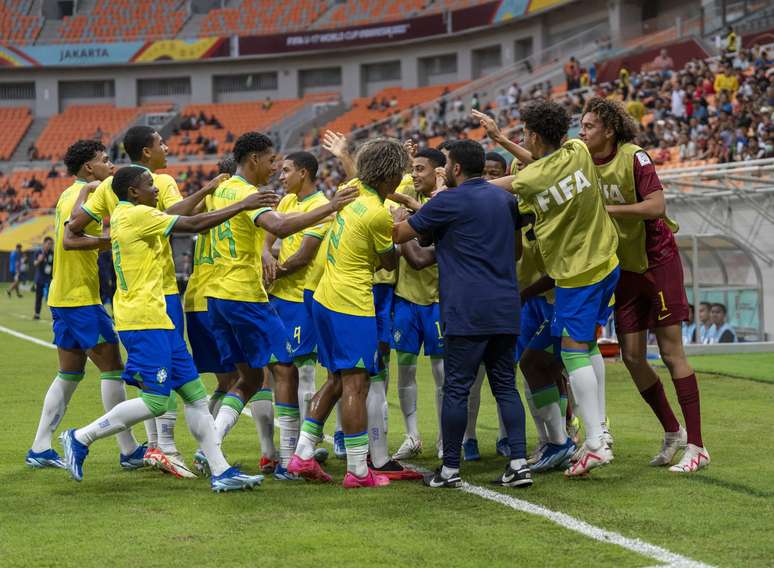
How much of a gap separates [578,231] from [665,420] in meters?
1.48

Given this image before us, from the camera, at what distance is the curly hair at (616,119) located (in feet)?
22.1

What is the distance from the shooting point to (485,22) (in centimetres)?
4988

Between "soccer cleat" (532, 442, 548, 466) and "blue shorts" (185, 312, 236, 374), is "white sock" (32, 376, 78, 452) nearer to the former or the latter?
"blue shorts" (185, 312, 236, 374)

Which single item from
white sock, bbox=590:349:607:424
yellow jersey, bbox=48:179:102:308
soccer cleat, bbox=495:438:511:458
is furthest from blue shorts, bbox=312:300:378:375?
yellow jersey, bbox=48:179:102:308

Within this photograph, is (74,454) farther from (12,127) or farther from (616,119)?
(12,127)

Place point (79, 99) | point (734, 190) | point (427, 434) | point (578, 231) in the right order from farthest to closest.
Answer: point (79, 99)
point (734, 190)
point (427, 434)
point (578, 231)

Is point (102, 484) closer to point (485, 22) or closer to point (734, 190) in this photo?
point (734, 190)

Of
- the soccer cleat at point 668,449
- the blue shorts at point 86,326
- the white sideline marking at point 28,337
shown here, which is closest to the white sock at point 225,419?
the blue shorts at point 86,326

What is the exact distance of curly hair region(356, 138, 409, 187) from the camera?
6.40 m

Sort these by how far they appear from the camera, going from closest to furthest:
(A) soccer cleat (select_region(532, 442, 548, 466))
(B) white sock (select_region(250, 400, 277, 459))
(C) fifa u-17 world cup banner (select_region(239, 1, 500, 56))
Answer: (A) soccer cleat (select_region(532, 442, 548, 466)) < (B) white sock (select_region(250, 400, 277, 459)) < (C) fifa u-17 world cup banner (select_region(239, 1, 500, 56))

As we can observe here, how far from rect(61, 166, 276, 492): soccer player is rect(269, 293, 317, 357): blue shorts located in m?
0.90

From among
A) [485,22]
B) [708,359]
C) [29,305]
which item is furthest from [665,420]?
[485,22]

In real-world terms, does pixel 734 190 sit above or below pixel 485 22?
below

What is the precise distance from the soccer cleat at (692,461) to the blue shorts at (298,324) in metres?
2.49
